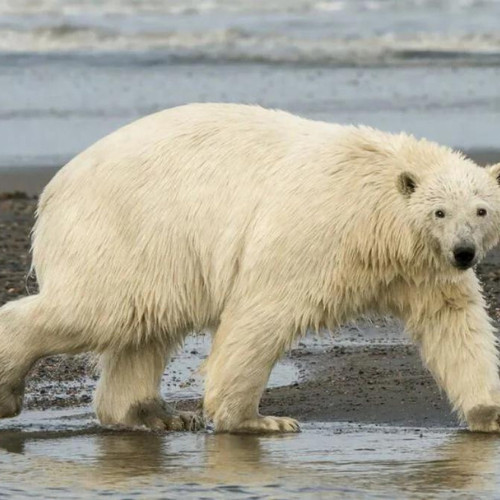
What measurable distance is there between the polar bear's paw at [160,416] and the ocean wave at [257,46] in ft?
49.9

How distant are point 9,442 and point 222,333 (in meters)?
1.01

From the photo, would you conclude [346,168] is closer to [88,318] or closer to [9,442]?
[88,318]

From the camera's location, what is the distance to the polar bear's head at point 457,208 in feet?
21.0

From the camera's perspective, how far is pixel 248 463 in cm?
619

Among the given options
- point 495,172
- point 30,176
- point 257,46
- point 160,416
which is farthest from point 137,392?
point 257,46

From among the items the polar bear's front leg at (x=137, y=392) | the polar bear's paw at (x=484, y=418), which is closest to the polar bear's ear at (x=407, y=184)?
the polar bear's paw at (x=484, y=418)

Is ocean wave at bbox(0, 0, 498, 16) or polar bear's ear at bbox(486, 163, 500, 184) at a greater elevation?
ocean wave at bbox(0, 0, 498, 16)

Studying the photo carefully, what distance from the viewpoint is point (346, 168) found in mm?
6809

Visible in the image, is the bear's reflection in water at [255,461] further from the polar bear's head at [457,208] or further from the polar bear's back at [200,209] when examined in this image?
the polar bear's head at [457,208]

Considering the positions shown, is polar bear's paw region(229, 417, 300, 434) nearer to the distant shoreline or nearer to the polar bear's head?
the polar bear's head

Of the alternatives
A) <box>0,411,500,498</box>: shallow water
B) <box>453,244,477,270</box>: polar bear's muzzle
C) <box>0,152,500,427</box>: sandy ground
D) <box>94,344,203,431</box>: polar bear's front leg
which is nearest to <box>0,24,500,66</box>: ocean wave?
<box>0,152,500,427</box>: sandy ground

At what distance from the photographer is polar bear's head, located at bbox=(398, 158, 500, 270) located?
639cm

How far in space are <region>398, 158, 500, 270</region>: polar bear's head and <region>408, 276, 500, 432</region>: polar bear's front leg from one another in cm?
28

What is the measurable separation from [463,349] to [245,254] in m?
1.00
